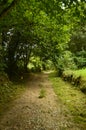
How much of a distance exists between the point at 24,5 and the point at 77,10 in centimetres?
416

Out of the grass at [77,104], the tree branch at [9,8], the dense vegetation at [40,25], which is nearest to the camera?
the tree branch at [9,8]

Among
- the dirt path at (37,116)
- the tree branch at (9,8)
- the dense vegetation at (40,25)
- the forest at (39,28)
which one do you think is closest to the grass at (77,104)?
the forest at (39,28)

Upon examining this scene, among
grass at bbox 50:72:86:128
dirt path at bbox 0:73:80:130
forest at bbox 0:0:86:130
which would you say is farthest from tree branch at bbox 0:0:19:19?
grass at bbox 50:72:86:128

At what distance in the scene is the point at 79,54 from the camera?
31.7 metres

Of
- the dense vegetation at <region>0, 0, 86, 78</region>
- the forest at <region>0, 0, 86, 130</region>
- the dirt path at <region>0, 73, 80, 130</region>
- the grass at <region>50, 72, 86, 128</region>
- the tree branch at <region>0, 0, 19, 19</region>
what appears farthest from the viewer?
the forest at <region>0, 0, 86, 130</region>

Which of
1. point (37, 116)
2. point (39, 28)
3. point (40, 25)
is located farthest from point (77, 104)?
point (39, 28)

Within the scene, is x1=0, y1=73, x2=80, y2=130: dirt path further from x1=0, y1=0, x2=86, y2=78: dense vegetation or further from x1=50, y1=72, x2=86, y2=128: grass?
x1=0, y1=0, x2=86, y2=78: dense vegetation

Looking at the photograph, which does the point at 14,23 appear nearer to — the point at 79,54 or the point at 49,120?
the point at 49,120

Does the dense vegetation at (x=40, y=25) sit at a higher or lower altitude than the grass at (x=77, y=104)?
higher

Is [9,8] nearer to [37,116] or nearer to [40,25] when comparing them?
[37,116]

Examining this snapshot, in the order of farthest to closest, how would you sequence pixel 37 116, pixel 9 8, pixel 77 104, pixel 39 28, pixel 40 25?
pixel 39 28 < pixel 40 25 < pixel 77 104 < pixel 37 116 < pixel 9 8

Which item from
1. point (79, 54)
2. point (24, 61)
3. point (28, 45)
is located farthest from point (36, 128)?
point (79, 54)

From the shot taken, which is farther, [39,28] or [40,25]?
[39,28]

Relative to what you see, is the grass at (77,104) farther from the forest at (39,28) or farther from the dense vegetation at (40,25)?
the dense vegetation at (40,25)
